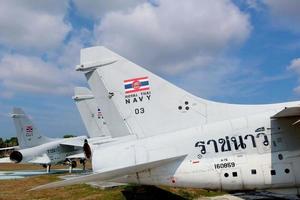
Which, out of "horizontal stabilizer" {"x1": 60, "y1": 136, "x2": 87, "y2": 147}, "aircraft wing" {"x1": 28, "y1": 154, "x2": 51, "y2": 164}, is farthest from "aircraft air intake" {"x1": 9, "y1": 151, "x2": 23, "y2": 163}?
"horizontal stabilizer" {"x1": 60, "y1": 136, "x2": 87, "y2": 147}

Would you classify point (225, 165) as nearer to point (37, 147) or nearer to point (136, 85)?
point (136, 85)

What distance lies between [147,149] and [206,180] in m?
1.35

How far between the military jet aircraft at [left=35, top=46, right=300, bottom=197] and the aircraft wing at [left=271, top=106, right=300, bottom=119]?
18mm

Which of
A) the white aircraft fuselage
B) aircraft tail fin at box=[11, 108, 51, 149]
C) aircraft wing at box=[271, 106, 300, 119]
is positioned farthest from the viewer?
aircraft tail fin at box=[11, 108, 51, 149]

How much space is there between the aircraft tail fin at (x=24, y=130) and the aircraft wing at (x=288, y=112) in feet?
→ 84.7

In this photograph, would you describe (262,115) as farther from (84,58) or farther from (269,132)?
(84,58)

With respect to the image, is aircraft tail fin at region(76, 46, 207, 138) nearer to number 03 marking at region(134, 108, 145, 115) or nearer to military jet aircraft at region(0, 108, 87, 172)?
number 03 marking at region(134, 108, 145, 115)

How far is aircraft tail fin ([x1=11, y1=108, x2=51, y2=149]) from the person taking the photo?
29.0 metres

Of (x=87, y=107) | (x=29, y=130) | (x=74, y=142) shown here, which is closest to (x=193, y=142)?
(x=87, y=107)

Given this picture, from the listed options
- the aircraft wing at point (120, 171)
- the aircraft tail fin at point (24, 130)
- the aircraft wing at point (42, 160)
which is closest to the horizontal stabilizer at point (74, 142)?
the aircraft wing at point (42, 160)

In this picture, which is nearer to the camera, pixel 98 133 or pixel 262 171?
pixel 262 171

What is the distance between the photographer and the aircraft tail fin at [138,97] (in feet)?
24.7

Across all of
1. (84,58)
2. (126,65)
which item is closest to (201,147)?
(126,65)

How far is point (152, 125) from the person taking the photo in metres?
7.57
